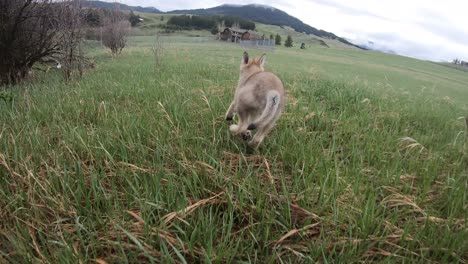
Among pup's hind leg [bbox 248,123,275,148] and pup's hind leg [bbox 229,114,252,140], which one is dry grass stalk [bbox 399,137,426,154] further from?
pup's hind leg [bbox 229,114,252,140]

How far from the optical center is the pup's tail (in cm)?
286

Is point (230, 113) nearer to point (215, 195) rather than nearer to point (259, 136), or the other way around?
point (259, 136)

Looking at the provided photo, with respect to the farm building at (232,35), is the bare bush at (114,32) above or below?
below

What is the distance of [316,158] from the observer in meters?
2.78

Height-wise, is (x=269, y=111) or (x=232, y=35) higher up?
(x=232, y=35)

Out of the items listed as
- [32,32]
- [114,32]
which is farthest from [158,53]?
[114,32]

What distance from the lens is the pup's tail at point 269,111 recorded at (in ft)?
9.39

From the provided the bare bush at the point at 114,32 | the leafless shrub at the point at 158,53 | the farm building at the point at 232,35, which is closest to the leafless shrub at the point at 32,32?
the leafless shrub at the point at 158,53

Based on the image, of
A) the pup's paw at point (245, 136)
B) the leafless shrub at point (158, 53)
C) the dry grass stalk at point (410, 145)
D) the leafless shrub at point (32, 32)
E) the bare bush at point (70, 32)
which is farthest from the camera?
the leafless shrub at point (158, 53)

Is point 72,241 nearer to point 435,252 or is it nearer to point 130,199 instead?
point 130,199

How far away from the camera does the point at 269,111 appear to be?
2873 mm

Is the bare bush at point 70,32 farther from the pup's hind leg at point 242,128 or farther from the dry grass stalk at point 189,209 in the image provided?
the dry grass stalk at point 189,209

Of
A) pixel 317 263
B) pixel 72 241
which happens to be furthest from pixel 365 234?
pixel 72 241

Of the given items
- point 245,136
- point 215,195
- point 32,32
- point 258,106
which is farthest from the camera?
point 32,32
